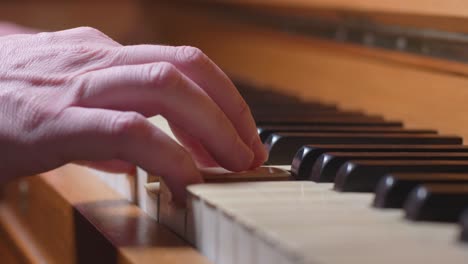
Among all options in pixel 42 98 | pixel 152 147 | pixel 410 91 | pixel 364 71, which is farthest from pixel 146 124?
pixel 364 71

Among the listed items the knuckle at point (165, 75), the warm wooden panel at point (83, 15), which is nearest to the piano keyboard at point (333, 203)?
the knuckle at point (165, 75)

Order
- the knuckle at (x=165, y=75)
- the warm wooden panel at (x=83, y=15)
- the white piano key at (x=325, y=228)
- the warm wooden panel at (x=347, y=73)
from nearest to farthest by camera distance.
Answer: the white piano key at (x=325, y=228), the knuckle at (x=165, y=75), the warm wooden panel at (x=347, y=73), the warm wooden panel at (x=83, y=15)

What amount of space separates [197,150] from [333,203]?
0.24 m

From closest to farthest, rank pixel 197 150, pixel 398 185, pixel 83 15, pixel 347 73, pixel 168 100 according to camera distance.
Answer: pixel 398 185
pixel 168 100
pixel 197 150
pixel 347 73
pixel 83 15

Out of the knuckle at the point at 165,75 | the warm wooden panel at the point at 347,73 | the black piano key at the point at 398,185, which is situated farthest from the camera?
the warm wooden panel at the point at 347,73

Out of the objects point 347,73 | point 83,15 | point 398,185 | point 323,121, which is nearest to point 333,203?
point 398,185

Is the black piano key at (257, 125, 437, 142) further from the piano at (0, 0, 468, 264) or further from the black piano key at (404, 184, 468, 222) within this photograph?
the black piano key at (404, 184, 468, 222)

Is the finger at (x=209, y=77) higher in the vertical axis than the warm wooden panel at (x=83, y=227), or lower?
higher

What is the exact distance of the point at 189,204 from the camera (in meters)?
0.78

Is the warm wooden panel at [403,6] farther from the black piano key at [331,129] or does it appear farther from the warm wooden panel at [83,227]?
the warm wooden panel at [83,227]

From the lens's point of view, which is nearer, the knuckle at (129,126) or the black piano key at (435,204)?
the black piano key at (435,204)

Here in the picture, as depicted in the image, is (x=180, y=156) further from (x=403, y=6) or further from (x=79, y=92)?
(x=403, y=6)

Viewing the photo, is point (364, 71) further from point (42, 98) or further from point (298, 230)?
point (298, 230)

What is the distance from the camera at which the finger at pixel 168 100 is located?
829 millimetres
